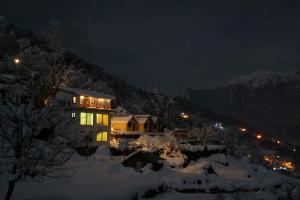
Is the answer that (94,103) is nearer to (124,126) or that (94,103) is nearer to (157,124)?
(124,126)

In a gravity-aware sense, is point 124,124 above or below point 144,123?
below

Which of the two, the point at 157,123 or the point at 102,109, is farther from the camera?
the point at 157,123

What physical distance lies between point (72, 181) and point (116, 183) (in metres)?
4.53

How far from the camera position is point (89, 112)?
6078cm

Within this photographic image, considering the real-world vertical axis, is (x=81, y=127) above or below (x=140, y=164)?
above

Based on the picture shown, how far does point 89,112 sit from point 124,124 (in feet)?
54.4

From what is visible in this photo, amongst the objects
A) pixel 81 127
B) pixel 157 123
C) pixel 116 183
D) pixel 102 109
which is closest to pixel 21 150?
pixel 116 183

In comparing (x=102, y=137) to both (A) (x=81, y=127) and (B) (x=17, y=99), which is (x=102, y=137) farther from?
(B) (x=17, y=99)

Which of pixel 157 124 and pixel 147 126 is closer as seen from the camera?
pixel 147 126

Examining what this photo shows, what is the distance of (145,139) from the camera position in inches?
2544

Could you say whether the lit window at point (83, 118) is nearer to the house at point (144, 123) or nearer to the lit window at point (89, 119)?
the lit window at point (89, 119)

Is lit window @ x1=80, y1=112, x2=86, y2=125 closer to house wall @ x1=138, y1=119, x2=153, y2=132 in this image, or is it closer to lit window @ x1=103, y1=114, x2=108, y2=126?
lit window @ x1=103, y1=114, x2=108, y2=126

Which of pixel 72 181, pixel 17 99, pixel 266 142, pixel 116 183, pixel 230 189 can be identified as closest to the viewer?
pixel 17 99

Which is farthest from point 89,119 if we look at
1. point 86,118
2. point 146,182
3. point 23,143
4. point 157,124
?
point 23,143
